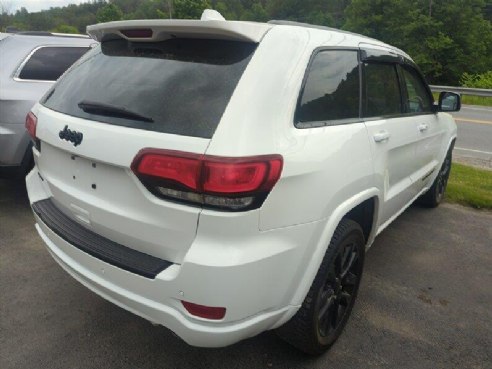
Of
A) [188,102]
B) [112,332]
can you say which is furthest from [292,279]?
[112,332]

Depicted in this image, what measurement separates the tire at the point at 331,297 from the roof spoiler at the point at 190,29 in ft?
3.66

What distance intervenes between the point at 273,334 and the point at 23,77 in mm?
3698

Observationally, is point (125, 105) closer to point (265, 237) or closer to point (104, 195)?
point (104, 195)

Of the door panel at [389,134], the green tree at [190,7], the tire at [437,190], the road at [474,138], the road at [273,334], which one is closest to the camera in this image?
the road at [273,334]

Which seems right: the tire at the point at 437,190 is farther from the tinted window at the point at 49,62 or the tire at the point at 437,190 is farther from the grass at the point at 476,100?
the grass at the point at 476,100

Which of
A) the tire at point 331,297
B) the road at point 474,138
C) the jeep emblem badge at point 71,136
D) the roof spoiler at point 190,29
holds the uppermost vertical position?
the roof spoiler at point 190,29

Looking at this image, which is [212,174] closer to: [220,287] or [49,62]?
[220,287]

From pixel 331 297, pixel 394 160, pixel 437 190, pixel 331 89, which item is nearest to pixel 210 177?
pixel 331 89

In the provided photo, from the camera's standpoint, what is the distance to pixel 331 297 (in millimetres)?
2445

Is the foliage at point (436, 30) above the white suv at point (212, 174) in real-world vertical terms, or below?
below

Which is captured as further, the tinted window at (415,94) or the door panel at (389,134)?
the tinted window at (415,94)

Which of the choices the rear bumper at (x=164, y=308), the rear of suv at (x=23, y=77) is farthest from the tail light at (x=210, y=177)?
the rear of suv at (x=23, y=77)

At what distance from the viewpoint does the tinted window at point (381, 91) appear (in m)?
2.76

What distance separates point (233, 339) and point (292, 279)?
14.6 inches
